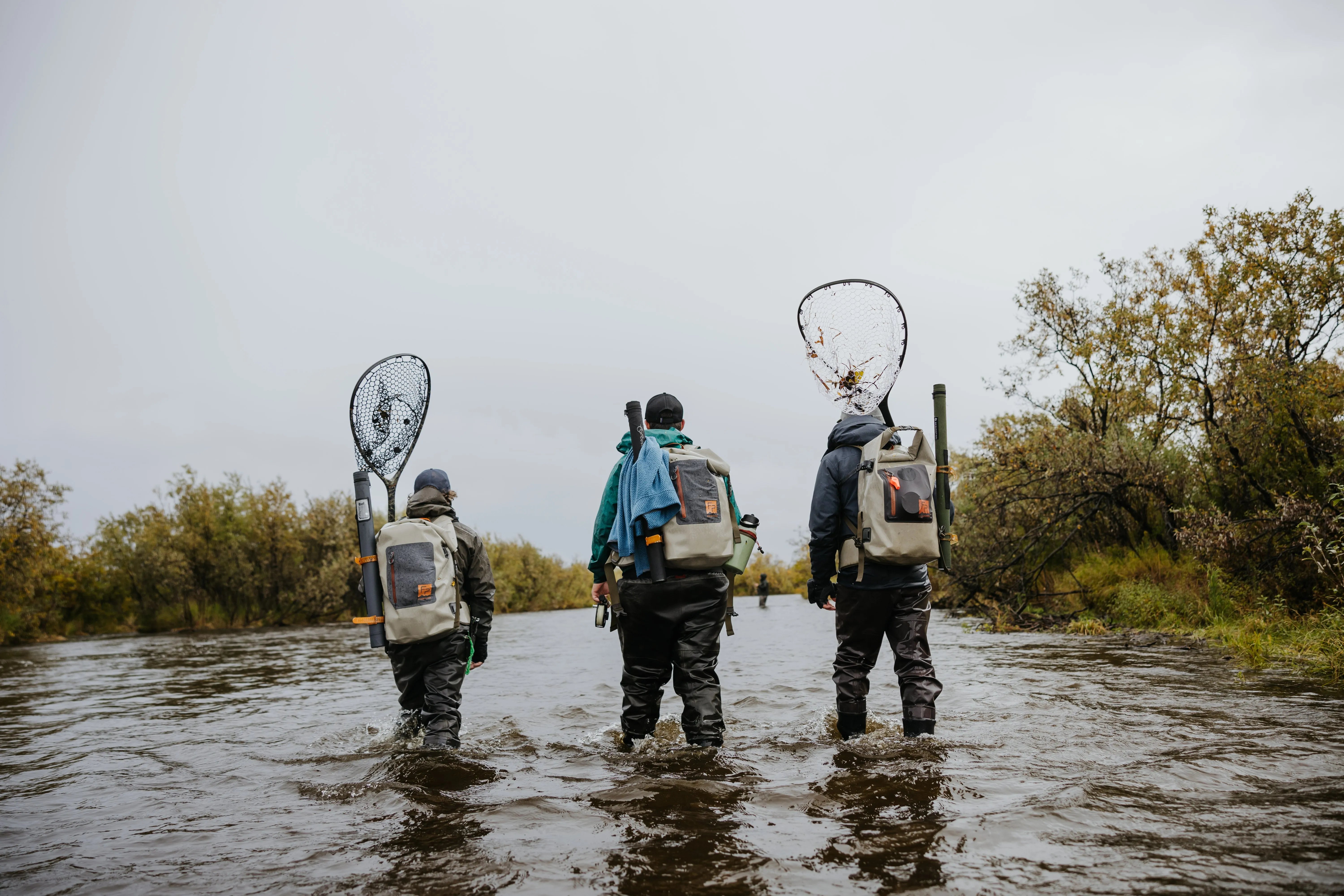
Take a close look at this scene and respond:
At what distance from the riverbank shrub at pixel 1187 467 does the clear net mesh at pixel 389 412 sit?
7.67 m

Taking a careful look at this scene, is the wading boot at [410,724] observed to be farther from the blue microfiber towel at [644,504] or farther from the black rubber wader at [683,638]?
the blue microfiber towel at [644,504]

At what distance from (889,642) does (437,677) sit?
3.05 m

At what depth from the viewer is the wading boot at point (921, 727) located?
5.06 m

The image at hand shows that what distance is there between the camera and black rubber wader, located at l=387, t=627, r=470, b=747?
5426 mm

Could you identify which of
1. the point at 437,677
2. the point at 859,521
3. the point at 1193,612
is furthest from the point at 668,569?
the point at 1193,612

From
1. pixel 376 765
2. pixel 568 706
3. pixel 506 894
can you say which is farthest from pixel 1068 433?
pixel 506 894

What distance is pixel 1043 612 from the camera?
14.2 m

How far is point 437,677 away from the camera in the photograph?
547cm

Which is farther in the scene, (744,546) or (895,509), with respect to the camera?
(744,546)

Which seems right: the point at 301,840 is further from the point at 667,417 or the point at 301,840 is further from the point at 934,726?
the point at 934,726

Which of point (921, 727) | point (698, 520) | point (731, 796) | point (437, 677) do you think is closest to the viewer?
point (731, 796)

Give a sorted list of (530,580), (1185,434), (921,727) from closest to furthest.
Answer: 1. (921,727)
2. (1185,434)
3. (530,580)

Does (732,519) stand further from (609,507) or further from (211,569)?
(211,569)

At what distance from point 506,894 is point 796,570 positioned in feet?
155
